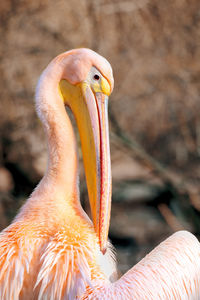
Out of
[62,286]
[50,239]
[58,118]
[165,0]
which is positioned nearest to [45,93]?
[58,118]

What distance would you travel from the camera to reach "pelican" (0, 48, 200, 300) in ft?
4.56

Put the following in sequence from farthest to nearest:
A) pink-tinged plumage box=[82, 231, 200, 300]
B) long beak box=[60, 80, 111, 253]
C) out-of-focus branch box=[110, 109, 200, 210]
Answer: out-of-focus branch box=[110, 109, 200, 210] → long beak box=[60, 80, 111, 253] → pink-tinged plumage box=[82, 231, 200, 300]

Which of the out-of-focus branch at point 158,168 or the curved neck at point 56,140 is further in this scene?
the out-of-focus branch at point 158,168

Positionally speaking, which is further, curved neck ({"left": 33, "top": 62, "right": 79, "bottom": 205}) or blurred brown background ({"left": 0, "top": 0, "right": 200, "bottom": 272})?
blurred brown background ({"left": 0, "top": 0, "right": 200, "bottom": 272})

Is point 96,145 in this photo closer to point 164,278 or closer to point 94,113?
point 94,113

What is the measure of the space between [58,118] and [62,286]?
0.63 meters

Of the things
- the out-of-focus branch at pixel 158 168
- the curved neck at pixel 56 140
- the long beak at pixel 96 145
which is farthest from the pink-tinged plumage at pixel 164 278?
the out-of-focus branch at pixel 158 168

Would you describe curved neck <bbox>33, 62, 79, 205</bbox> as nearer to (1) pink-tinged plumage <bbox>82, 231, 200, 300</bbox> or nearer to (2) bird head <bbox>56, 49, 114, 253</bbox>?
(2) bird head <bbox>56, 49, 114, 253</bbox>

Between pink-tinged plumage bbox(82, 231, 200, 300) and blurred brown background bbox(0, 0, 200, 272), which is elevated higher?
blurred brown background bbox(0, 0, 200, 272)

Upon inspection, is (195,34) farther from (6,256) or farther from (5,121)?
(6,256)

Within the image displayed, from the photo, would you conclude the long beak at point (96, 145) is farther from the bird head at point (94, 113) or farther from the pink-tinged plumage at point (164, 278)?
the pink-tinged plumage at point (164, 278)

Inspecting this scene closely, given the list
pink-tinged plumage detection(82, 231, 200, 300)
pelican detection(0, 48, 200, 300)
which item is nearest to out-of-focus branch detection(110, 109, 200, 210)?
pelican detection(0, 48, 200, 300)

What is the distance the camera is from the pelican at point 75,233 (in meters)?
1.39

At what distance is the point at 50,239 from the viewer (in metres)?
1.49
